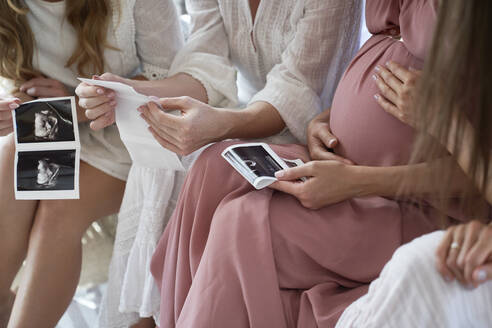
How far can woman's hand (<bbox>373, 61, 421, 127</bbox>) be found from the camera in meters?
1.20

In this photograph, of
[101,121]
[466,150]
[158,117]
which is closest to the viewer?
[466,150]

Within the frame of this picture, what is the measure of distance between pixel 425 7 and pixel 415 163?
1.11 ft

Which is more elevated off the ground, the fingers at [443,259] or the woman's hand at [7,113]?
the fingers at [443,259]

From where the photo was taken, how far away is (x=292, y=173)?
124 centimetres

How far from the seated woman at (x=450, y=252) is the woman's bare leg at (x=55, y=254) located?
89cm

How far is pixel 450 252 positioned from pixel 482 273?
0.06 metres

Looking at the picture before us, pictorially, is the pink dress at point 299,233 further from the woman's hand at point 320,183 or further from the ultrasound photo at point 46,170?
the ultrasound photo at point 46,170

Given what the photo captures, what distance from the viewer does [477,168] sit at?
1.05m

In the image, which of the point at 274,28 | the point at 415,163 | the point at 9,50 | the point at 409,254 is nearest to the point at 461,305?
the point at 409,254

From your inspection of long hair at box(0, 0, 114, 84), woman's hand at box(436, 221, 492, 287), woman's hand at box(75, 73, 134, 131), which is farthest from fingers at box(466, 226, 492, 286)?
long hair at box(0, 0, 114, 84)

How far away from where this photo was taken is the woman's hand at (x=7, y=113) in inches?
60.1

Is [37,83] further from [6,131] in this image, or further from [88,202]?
[88,202]

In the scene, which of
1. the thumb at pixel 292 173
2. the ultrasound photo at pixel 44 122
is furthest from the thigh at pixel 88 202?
the thumb at pixel 292 173

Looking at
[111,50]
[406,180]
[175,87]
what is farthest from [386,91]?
[111,50]
